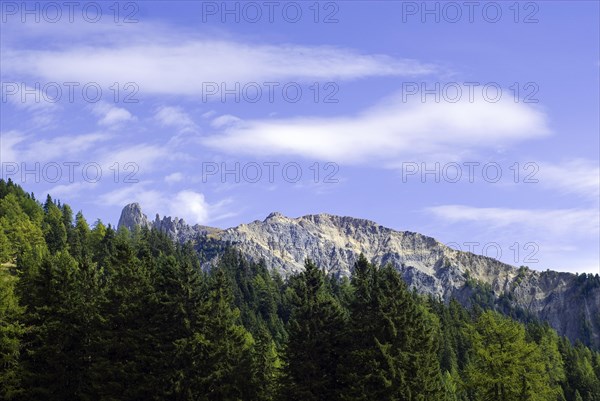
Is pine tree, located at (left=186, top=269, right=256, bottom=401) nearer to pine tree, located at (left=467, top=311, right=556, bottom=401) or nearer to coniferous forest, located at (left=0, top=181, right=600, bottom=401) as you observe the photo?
coniferous forest, located at (left=0, top=181, right=600, bottom=401)

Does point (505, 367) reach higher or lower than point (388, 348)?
lower

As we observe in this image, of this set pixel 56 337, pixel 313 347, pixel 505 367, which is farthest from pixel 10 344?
pixel 505 367

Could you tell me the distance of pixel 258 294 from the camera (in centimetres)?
18312

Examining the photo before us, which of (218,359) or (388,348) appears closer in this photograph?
(388,348)

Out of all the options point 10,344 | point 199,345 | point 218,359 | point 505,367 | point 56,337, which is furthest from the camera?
point 505,367

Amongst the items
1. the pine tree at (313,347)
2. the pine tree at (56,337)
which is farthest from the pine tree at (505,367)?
the pine tree at (56,337)

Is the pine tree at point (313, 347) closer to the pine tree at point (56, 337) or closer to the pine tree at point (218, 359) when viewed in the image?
the pine tree at point (218, 359)

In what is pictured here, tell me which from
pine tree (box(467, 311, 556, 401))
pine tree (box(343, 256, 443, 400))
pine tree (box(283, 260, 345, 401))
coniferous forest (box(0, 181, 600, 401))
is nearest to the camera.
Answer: pine tree (box(343, 256, 443, 400))

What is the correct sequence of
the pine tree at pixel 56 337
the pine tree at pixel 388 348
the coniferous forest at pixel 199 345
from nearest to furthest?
the pine tree at pixel 388 348 < the coniferous forest at pixel 199 345 < the pine tree at pixel 56 337

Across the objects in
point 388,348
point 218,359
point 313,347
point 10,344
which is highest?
point 10,344

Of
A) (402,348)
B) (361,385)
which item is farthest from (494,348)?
(361,385)

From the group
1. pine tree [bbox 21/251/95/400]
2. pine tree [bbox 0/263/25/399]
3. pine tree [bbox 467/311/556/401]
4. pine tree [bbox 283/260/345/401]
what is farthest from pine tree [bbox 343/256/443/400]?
pine tree [bbox 0/263/25/399]

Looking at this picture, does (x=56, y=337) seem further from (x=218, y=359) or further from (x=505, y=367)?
(x=505, y=367)

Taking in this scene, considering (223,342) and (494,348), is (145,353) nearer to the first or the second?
(223,342)
